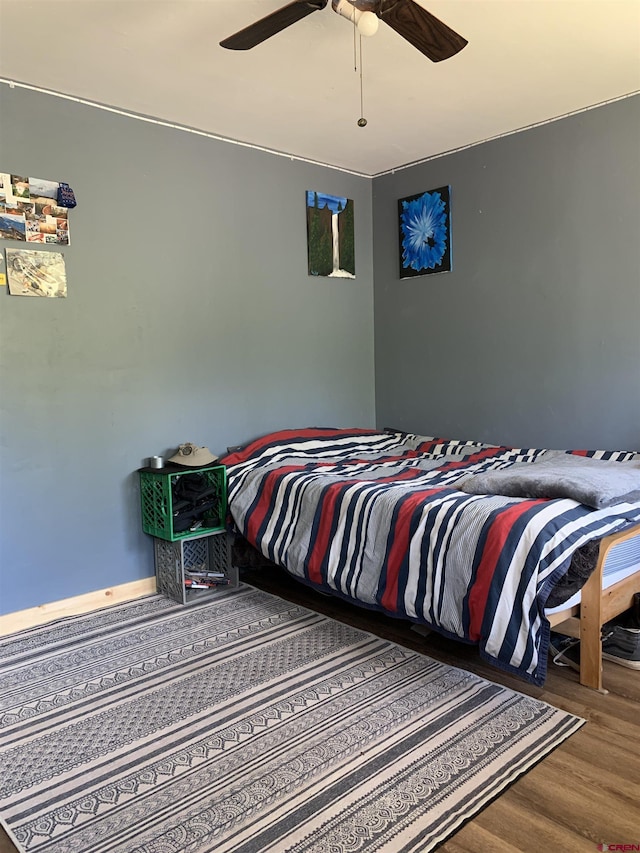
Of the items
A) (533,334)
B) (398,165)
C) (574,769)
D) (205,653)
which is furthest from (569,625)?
(398,165)

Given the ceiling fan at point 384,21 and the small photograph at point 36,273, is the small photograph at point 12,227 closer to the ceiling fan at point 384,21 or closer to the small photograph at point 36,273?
the small photograph at point 36,273

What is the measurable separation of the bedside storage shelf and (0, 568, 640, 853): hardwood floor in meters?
1.40

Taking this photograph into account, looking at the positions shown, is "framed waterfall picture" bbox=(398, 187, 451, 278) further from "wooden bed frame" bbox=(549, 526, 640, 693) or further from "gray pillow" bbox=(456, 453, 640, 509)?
"wooden bed frame" bbox=(549, 526, 640, 693)

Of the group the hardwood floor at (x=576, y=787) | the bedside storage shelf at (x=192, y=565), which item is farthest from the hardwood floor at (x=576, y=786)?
the bedside storage shelf at (x=192, y=565)

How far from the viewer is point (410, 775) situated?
5.74ft

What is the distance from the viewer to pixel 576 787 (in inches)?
65.6

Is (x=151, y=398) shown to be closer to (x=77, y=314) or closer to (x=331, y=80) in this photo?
(x=77, y=314)

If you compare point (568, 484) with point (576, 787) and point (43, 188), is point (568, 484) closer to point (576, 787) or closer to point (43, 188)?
point (576, 787)

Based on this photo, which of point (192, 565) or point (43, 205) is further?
point (192, 565)

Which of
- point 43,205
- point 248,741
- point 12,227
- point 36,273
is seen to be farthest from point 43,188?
point 248,741

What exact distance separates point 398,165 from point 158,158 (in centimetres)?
160

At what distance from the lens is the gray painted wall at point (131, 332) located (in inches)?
112

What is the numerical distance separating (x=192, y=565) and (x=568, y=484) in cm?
203

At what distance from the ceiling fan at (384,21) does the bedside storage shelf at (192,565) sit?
85.0 inches
